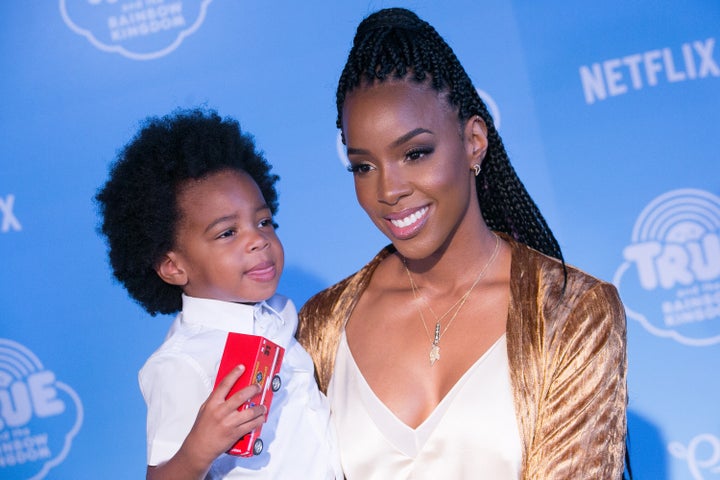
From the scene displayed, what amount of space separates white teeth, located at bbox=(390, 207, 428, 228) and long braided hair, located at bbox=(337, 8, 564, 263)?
9.2 inches

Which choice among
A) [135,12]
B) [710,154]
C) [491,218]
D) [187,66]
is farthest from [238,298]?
[710,154]

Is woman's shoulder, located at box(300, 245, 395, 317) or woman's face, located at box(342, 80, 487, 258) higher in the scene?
woman's face, located at box(342, 80, 487, 258)

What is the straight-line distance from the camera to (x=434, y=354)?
2.04 m

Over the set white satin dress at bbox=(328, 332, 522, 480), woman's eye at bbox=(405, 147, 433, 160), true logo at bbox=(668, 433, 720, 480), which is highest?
woman's eye at bbox=(405, 147, 433, 160)

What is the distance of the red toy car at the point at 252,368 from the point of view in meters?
1.70

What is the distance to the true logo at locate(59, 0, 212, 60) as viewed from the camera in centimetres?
320

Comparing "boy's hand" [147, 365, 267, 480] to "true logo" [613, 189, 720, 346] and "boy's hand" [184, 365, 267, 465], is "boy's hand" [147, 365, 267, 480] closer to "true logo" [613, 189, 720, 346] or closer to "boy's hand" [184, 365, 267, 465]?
"boy's hand" [184, 365, 267, 465]

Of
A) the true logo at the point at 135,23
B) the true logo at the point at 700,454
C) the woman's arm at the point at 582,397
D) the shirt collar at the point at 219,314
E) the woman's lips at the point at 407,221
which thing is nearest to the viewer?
the woman's arm at the point at 582,397

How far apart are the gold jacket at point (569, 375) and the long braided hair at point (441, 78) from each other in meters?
0.18

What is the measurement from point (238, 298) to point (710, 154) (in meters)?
1.77

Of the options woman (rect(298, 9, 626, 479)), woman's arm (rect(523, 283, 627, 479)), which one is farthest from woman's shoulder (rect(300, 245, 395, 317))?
woman's arm (rect(523, 283, 627, 479))

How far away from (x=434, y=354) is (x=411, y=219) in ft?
1.07

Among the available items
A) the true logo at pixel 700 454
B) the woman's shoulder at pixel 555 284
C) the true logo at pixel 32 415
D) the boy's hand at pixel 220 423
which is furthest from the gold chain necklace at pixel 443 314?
the true logo at pixel 32 415

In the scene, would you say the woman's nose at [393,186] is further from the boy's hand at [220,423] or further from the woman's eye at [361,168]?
the boy's hand at [220,423]
